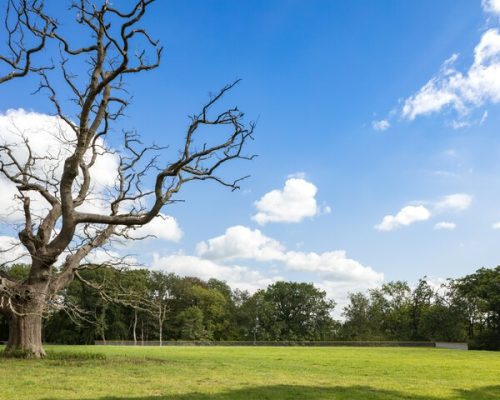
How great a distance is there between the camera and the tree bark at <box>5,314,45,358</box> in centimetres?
1934

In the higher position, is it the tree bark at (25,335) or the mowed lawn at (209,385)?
the tree bark at (25,335)

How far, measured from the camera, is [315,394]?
10898mm

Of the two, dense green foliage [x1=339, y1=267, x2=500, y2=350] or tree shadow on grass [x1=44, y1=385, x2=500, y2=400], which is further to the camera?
dense green foliage [x1=339, y1=267, x2=500, y2=350]

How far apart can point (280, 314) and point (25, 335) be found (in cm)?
7584

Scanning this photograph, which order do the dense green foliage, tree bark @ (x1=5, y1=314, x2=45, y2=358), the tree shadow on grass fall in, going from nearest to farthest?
1. the tree shadow on grass
2. tree bark @ (x1=5, y1=314, x2=45, y2=358)
3. the dense green foliage

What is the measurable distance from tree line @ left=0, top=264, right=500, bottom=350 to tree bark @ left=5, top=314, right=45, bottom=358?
4594cm

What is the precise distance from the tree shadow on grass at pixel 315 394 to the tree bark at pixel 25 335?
37.3 ft

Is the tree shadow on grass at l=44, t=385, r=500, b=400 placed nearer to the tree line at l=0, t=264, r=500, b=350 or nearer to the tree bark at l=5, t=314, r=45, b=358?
the tree bark at l=5, t=314, r=45, b=358

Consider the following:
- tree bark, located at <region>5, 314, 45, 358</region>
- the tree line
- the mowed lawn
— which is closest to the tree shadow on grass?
the mowed lawn

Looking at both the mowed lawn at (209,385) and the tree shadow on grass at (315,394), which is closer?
the tree shadow on grass at (315,394)

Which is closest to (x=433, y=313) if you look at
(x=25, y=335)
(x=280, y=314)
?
(x=280, y=314)

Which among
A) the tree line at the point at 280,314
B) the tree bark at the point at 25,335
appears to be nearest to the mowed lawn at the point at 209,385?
the tree bark at the point at 25,335

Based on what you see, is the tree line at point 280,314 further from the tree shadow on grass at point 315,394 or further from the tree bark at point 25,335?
the tree shadow on grass at point 315,394

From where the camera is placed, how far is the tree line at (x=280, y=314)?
228 ft
